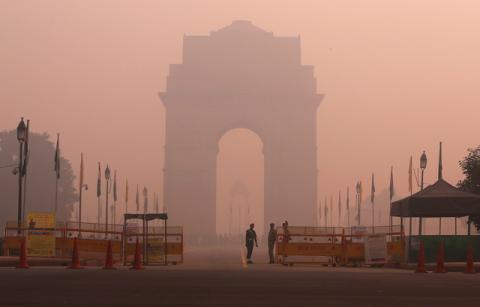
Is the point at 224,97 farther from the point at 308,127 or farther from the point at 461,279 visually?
the point at 461,279

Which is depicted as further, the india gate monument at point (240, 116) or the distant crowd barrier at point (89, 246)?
the india gate monument at point (240, 116)

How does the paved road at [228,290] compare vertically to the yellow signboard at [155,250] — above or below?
below

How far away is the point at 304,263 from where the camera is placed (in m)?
37.0

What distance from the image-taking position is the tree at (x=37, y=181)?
108500 millimetres

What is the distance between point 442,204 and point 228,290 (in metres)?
16.8

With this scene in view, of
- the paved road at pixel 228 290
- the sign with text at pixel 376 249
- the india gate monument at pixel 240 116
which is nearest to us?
the paved road at pixel 228 290

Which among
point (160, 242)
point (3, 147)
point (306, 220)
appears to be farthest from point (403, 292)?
point (3, 147)

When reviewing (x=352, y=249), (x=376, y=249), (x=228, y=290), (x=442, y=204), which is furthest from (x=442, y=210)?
(x=228, y=290)

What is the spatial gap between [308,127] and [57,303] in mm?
107184

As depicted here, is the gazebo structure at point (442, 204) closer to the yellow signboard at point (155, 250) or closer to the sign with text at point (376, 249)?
the sign with text at point (376, 249)

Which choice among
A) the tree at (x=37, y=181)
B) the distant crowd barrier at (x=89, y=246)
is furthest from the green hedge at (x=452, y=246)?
the tree at (x=37, y=181)

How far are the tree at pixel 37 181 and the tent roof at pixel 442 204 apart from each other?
7579cm

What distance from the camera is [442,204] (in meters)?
33.8

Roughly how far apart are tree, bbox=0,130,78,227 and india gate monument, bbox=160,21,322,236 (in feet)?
35.1
